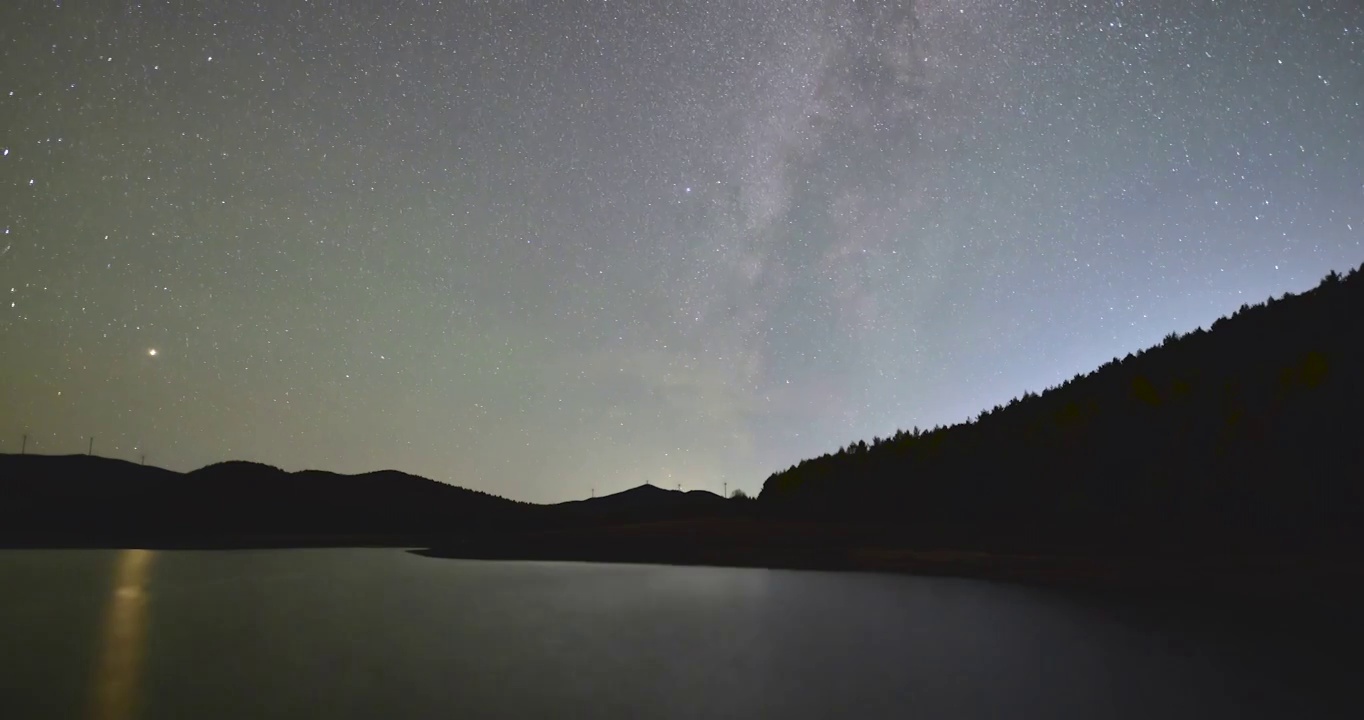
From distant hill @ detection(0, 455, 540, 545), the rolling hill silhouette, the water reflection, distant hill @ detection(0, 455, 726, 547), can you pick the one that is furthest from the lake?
distant hill @ detection(0, 455, 540, 545)

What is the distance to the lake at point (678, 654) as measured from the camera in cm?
904

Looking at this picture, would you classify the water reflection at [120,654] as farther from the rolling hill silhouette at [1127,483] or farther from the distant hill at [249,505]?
the distant hill at [249,505]

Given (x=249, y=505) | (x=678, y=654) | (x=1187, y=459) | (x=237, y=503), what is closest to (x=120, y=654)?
(x=678, y=654)

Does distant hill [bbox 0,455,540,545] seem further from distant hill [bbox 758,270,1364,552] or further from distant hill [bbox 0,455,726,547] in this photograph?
distant hill [bbox 758,270,1364,552]

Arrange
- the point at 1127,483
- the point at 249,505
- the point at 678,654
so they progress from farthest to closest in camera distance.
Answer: the point at 249,505
the point at 1127,483
the point at 678,654

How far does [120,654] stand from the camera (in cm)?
1265

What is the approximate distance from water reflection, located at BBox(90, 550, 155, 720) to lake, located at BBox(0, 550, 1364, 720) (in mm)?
59

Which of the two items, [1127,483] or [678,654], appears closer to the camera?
[678,654]

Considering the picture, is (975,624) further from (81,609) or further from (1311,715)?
(81,609)

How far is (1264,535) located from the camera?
86.6 feet

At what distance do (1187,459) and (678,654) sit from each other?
93.1 ft

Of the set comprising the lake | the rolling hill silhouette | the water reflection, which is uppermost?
the rolling hill silhouette

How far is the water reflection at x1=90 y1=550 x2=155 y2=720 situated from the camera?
9.02 metres

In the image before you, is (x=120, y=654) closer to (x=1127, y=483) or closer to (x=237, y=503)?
(x=1127, y=483)
